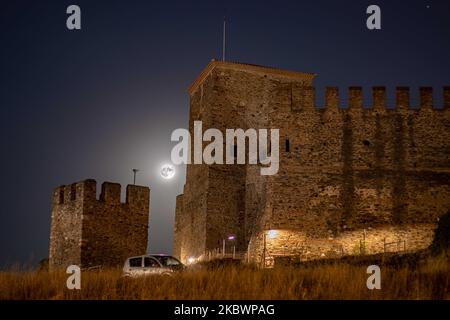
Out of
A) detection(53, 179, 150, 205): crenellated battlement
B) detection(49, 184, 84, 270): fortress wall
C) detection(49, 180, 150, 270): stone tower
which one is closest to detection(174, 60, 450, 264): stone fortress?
detection(49, 180, 150, 270): stone tower

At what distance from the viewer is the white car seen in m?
17.8

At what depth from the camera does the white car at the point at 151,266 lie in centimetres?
1777

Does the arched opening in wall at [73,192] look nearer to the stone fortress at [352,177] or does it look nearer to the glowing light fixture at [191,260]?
the stone fortress at [352,177]

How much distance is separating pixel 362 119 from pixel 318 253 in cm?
570

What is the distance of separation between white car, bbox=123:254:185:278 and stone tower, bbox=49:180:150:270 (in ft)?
23.5

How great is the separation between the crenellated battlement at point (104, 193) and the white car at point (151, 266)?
746cm

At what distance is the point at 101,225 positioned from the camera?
25.6 m

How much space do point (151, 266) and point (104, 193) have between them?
809 centimetres

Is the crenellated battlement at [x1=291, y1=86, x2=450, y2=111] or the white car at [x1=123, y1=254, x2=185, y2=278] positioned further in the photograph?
the crenellated battlement at [x1=291, y1=86, x2=450, y2=111]

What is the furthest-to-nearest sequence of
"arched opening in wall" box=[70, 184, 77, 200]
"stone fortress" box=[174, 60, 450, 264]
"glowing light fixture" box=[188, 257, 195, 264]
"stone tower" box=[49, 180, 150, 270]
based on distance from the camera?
"glowing light fixture" box=[188, 257, 195, 264] → "stone fortress" box=[174, 60, 450, 264] → "arched opening in wall" box=[70, 184, 77, 200] → "stone tower" box=[49, 180, 150, 270]

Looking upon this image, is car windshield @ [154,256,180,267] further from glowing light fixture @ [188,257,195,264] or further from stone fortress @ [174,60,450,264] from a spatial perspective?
glowing light fixture @ [188,257,195,264]

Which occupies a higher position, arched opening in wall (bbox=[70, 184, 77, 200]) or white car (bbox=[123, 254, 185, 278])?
arched opening in wall (bbox=[70, 184, 77, 200])

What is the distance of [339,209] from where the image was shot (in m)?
27.8
